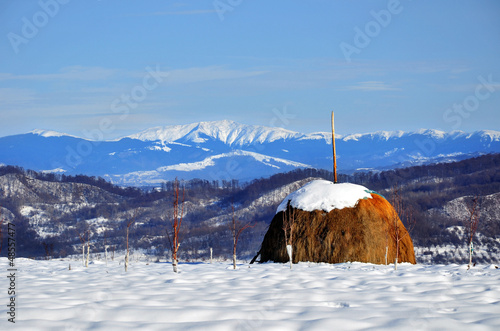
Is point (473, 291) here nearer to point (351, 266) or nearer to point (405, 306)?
point (405, 306)

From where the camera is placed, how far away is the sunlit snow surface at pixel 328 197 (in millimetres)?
24234

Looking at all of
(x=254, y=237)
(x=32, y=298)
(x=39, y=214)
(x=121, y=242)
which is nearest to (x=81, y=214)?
(x=39, y=214)

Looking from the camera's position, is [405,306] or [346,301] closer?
[405,306]

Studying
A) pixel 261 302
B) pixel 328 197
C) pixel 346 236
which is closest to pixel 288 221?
pixel 328 197

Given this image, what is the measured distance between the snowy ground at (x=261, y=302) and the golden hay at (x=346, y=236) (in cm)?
547

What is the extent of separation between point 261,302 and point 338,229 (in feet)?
40.6

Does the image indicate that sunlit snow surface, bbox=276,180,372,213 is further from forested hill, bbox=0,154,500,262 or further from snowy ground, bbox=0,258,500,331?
forested hill, bbox=0,154,500,262

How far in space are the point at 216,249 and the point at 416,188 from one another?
9224cm

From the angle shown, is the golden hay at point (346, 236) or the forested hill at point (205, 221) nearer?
the golden hay at point (346, 236)

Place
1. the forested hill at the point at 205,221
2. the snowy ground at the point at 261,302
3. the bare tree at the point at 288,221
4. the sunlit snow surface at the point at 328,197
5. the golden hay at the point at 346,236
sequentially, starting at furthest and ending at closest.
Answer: the forested hill at the point at 205,221, the sunlit snow surface at the point at 328,197, the bare tree at the point at 288,221, the golden hay at the point at 346,236, the snowy ground at the point at 261,302

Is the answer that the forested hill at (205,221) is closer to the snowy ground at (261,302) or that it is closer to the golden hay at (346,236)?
the golden hay at (346,236)

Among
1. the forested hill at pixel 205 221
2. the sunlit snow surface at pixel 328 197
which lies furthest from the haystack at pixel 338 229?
the forested hill at pixel 205 221

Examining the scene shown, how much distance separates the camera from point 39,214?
585ft

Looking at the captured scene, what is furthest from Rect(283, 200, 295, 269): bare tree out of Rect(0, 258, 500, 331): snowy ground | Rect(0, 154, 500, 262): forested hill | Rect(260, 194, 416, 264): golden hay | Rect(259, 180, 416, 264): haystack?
Rect(0, 154, 500, 262): forested hill
